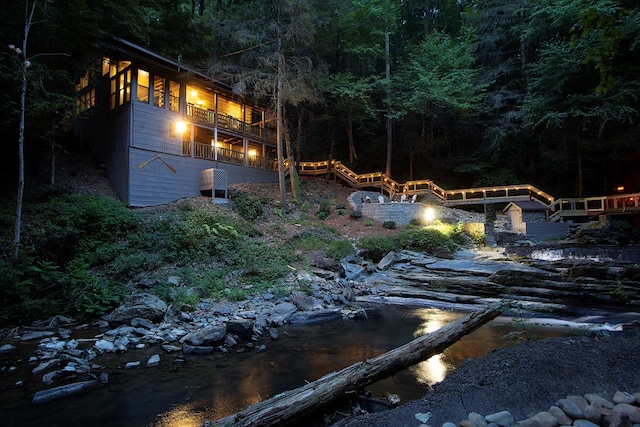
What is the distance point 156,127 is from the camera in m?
16.7

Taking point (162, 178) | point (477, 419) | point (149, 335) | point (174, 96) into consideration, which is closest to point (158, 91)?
point (174, 96)

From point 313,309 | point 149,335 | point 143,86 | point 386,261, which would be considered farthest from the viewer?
point 143,86

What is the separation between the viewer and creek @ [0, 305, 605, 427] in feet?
13.8

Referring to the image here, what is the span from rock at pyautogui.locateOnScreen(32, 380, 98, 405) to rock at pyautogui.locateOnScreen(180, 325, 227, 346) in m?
1.75

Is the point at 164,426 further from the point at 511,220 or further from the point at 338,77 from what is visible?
the point at 338,77

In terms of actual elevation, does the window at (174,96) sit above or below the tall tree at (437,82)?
below

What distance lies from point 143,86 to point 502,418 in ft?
63.3

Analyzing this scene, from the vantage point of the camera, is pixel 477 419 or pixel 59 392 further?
pixel 59 392

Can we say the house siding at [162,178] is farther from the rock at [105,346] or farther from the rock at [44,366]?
the rock at [44,366]

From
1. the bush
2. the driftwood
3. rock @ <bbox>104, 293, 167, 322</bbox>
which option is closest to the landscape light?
the bush

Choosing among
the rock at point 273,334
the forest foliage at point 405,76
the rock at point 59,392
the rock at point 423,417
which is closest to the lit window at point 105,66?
the forest foliage at point 405,76

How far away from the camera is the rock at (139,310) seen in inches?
289

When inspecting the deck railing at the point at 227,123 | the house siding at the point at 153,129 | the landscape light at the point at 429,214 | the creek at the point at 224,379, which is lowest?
the creek at the point at 224,379

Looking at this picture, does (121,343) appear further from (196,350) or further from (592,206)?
(592,206)
